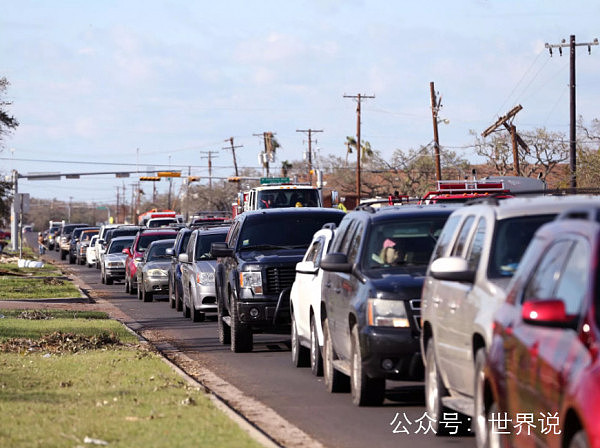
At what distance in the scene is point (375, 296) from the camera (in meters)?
11.7

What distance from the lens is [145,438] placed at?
384 inches

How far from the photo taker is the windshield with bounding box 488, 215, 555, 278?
9.35m

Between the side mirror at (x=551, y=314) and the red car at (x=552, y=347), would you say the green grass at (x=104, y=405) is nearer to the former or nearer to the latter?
the red car at (x=552, y=347)

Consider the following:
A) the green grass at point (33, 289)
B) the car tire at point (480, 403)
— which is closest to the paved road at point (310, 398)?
the car tire at point (480, 403)

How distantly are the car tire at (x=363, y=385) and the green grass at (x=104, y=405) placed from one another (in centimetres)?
145

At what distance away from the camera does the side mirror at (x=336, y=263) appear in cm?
1242

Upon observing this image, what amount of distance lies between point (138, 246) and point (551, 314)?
32.0 m

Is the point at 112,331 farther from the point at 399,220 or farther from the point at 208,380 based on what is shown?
the point at 399,220

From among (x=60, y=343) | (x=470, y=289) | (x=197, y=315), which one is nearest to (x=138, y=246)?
(x=197, y=315)

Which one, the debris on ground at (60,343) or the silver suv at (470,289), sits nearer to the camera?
the silver suv at (470,289)

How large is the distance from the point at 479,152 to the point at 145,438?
69632mm

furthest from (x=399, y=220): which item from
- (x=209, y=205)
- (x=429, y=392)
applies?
(x=209, y=205)

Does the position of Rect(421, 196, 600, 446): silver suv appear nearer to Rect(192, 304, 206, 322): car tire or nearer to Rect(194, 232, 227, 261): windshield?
Rect(192, 304, 206, 322): car tire

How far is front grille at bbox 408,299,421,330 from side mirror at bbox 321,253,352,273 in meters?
1.00
